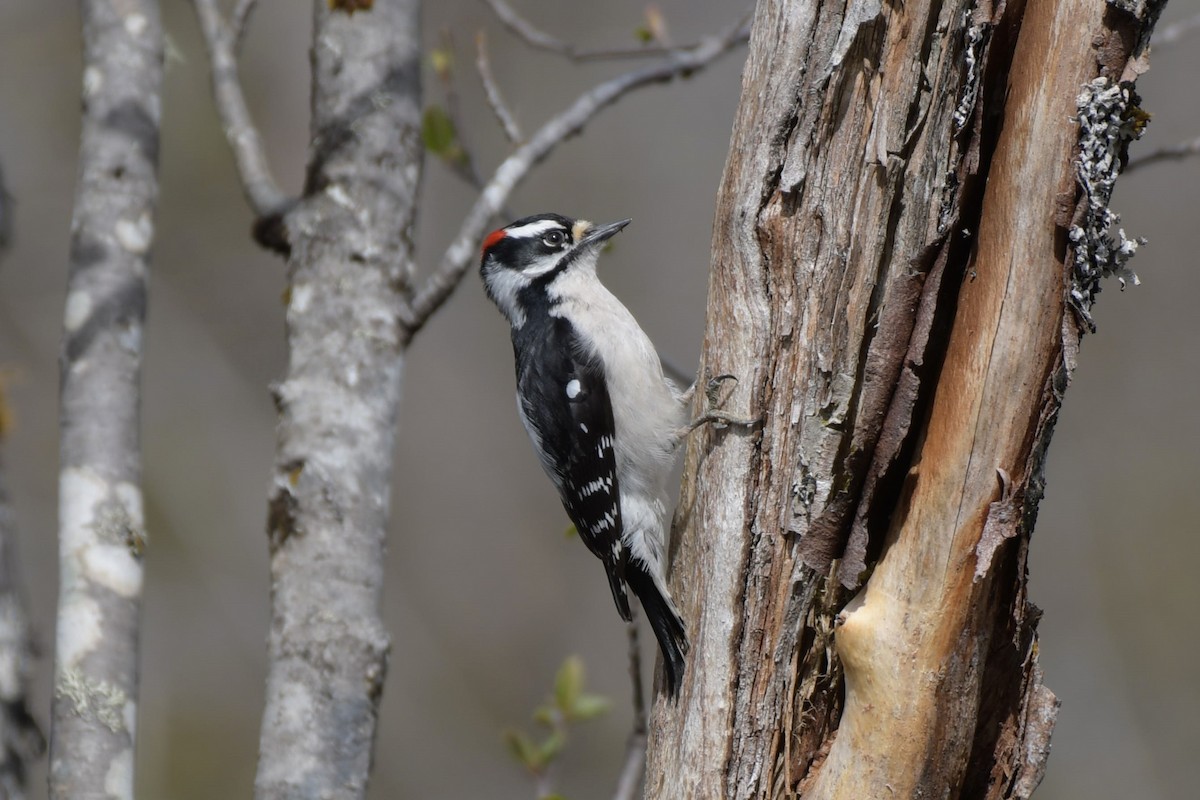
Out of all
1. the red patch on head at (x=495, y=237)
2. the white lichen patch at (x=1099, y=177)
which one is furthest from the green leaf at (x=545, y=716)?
the white lichen patch at (x=1099, y=177)

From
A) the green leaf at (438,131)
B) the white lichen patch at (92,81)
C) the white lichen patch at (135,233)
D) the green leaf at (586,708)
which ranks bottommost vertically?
the green leaf at (586,708)

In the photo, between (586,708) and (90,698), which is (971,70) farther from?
(586,708)

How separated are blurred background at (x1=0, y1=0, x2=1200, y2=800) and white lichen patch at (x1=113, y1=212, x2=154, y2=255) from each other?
4724 millimetres

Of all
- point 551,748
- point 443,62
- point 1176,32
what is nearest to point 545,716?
point 551,748

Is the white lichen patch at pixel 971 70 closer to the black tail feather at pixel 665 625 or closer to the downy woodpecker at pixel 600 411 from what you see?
the black tail feather at pixel 665 625

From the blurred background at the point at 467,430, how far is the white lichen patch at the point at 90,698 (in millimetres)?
4901

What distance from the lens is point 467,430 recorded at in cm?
855

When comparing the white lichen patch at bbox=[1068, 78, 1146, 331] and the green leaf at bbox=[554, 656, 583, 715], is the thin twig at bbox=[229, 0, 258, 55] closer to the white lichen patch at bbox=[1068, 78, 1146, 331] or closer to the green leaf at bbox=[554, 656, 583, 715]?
the green leaf at bbox=[554, 656, 583, 715]

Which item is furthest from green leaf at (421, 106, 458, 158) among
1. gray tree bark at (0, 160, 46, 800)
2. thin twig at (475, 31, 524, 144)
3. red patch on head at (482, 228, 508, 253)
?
gray tree bark at (0, 160, 46, 800)

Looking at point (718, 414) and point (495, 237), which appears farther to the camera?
point (495, 237)

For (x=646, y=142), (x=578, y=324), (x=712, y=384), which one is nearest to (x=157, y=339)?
(x=646, y=142)

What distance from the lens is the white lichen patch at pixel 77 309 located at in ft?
A: 9.89

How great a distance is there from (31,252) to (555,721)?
6.02 m

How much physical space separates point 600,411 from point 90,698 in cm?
192
